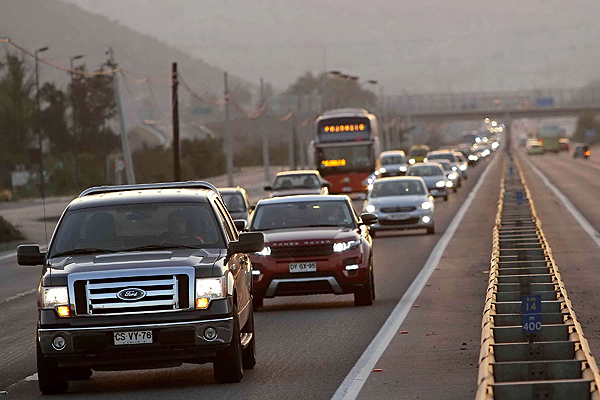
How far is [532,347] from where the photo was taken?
9570 mm

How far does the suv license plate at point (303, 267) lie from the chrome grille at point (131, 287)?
22.6 ft

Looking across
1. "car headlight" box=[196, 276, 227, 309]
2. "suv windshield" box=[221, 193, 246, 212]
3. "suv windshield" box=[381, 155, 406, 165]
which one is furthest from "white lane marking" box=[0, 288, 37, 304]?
"suv windshield" box=[381, 155, 406, 165]

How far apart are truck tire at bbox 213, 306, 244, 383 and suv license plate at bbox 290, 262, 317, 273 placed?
6.17 m

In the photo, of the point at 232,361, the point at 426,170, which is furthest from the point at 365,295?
the point at 426,170

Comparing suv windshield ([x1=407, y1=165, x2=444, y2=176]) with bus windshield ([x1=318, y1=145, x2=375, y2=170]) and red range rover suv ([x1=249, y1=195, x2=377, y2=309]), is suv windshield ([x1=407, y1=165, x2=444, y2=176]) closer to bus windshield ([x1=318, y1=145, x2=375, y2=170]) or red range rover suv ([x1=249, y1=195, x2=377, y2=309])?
bus windshield ([x1=318, y1=145, x2=375, y2=170])

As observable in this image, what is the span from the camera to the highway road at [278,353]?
1070 cm

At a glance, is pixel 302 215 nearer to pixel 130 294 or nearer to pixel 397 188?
pixel 130 294

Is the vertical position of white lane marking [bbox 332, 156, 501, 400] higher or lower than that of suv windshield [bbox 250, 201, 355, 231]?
lower

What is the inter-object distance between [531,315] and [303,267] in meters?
7.82

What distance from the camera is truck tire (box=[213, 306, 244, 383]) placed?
34.5 ft

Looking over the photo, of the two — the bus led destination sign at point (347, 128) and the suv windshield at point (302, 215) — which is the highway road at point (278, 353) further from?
the bus led destination sign at point (347, 128)

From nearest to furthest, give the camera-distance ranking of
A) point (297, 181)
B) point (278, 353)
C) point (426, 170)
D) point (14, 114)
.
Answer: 1. point (278, 353)
2. point (297, 181)
3. point (426, 170)
4. point (14, 114)

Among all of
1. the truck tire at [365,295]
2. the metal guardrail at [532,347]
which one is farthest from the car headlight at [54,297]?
the truck tire at [365,295]

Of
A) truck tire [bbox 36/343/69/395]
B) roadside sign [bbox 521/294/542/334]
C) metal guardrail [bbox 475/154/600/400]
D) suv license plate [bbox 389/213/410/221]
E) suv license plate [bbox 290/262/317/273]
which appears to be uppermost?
roadside sign [bbox 521/294/542/334]
